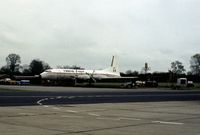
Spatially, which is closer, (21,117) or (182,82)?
(21,117)

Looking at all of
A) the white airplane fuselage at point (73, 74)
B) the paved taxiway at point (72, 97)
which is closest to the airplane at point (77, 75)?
the white airplane fuselage at point (73, 74)

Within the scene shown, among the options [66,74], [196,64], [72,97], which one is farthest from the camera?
[196,64]

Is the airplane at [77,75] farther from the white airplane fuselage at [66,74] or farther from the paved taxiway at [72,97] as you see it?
the paved taxiway at [72,97]

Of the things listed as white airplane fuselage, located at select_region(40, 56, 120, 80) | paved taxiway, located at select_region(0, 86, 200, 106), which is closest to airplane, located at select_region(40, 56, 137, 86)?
white airplane fuselage, located at select_region(40, 56, 120, 80)

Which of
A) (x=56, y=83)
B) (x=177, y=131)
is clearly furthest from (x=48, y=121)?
(x=56, y=83)

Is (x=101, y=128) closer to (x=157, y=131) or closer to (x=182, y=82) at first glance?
(x=157, y=131)

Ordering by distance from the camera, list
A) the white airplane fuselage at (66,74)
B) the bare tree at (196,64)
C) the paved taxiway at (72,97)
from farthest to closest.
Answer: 1. the bare tree at (196,64)
2. the white airplane fuselage at (66,74)
3. the paved taxiway at (72,97)

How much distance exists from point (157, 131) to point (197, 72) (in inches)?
7284

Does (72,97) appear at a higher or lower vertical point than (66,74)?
lower

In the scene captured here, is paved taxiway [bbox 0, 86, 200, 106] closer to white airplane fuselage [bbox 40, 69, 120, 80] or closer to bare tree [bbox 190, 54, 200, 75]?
white airplane fuselage [bbox 40, 69, 120, 80]

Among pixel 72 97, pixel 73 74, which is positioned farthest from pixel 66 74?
pixel 72 97

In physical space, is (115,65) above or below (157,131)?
above

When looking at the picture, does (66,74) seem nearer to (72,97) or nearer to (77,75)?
(77,75)

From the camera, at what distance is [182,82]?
11275cm
